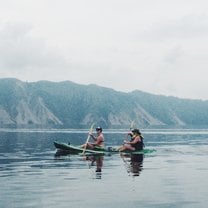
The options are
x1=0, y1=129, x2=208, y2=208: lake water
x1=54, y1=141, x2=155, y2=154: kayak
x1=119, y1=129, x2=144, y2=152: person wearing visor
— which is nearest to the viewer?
x1=0, y1=129, x2=208, y2=208: lake water

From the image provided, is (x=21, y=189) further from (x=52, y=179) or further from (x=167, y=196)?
(x=167, y=196)

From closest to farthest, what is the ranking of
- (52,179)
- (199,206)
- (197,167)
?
(199,206) < (52,179) < (197,167)

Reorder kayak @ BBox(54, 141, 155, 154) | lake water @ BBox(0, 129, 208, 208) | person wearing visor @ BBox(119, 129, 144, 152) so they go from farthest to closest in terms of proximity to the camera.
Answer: person wearing visor @ BBox(119, 129, 144, 152)
kayak @ BBox(54, 141, 155, 154)
lake water @ BBox(0, 129, 208, 208)

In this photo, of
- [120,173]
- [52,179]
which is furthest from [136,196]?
[120,173]

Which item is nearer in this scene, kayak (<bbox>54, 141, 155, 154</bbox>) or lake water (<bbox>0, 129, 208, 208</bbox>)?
lake water (<bbox>0, 129, 208, 208</bbox>)

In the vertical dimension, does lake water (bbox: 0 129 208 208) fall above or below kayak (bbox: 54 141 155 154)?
below

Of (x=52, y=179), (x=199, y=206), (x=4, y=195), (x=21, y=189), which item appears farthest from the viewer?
(x=52, y=179)

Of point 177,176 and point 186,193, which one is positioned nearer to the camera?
point 186,193

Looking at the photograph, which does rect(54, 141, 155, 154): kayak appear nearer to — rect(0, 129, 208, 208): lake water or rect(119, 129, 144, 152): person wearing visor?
rect(119, 129, 144, 152): person wearing visor

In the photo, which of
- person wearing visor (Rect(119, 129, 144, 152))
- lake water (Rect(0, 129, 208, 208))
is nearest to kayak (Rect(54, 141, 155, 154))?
person wearing visor (Rect(119, 129, 144, 152))

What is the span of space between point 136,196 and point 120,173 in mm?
10688

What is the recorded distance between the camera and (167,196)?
24.2m

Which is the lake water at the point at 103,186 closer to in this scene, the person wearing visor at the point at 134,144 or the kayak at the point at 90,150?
the kayak at the point at 90,150

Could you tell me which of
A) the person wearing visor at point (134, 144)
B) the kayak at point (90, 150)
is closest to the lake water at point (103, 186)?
the kayak at point (90, 150)
